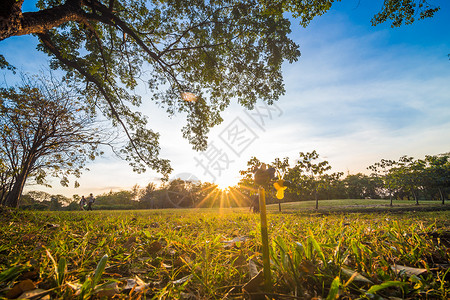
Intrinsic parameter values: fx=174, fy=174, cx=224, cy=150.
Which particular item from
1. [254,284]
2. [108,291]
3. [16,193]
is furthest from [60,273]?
[16,193]

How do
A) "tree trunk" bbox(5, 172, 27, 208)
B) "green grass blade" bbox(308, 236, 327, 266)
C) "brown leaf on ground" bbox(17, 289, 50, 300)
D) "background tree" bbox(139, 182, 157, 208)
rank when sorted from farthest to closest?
"background tree" bbox(139, 182, 157, 208)
"tree trunk" bbox(5, 172, 27, 208)
"green grass blade" bbox(308, 236, 327, 266)
"brown leaf on ground" bbox(17, 289, 50, 300)

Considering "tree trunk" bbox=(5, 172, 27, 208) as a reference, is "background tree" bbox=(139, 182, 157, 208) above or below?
below

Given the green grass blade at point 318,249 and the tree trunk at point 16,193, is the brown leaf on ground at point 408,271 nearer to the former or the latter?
the green grass blade at point 318,249

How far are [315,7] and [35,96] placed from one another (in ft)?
40.2

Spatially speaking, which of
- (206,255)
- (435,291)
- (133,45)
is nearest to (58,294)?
(206,255)

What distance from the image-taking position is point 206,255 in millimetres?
1761

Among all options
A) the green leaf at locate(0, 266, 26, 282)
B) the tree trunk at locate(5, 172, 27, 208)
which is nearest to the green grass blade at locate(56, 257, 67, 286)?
the green leaf at locate(0, 266, 26, 282)

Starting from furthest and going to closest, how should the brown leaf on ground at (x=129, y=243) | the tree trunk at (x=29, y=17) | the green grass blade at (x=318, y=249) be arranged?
the tree trunk at (x=29, y=17)
the brown leaf on ground at (x=129, y=243)
the green grass blade at (x=318, y=249)

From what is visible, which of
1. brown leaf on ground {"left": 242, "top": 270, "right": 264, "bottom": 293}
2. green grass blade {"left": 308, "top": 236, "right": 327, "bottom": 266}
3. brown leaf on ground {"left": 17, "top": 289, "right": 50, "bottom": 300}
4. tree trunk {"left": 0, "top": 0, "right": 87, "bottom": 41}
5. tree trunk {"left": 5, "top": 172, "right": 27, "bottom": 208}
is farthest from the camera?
tree trunk {"left": 5, "top": 172, "right": 27, "bottom": 208}

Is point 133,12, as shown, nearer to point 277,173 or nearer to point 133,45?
point 133,45

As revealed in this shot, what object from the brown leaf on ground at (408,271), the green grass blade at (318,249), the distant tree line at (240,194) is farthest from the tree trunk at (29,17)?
the distant tree line at (240,194)

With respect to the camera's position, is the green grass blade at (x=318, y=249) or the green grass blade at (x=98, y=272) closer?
the green grass blade at (x=98, y=272)

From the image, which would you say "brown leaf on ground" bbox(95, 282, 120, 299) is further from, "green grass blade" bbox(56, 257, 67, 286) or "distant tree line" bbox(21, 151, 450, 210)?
"distant tree line" bbox(21, 151, 450, 210)

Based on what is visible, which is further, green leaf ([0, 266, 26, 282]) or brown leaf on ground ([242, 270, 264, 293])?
brown leaf on ground ([242, 270, 264, 293])
